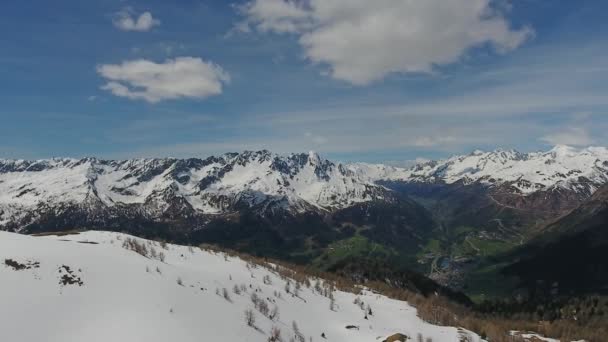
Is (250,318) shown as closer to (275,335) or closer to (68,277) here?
(275,335)

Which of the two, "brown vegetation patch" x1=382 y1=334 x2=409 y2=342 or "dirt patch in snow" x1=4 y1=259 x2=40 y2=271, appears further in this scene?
"brown vegetation patch" x1=382 y1=334 x2=409 y2=342

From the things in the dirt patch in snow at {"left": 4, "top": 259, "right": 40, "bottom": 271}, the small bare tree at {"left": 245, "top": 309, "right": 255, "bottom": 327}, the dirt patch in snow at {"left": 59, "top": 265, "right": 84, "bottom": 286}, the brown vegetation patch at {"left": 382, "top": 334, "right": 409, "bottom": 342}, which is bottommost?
the brown vegetation patch at {"left": 382, "top": 334, "right": 409, "bottom": 342}

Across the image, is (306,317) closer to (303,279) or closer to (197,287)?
(197,287)

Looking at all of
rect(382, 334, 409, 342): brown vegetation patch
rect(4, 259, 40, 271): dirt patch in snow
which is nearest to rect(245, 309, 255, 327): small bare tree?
rect(382, 334, 409, 342): brown vegetation patch

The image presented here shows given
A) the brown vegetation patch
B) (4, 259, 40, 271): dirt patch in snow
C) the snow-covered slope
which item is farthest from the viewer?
the brown vegetation patch

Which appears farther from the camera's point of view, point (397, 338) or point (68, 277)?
point (397, 338)

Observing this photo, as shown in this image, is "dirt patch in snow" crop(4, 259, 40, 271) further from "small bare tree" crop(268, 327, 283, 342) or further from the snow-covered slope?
"small bare tree" crop(268, 327, 283, 342)

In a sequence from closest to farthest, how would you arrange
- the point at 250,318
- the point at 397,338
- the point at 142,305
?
the point at 142,305 → the point at 250,318 → the point at 397,338

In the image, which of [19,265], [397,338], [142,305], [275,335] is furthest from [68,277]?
[397,338]

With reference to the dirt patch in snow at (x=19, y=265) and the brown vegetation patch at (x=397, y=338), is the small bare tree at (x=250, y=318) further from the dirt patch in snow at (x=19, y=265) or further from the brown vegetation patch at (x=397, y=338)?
the dirt patch in snow at (x=19, y=265)
